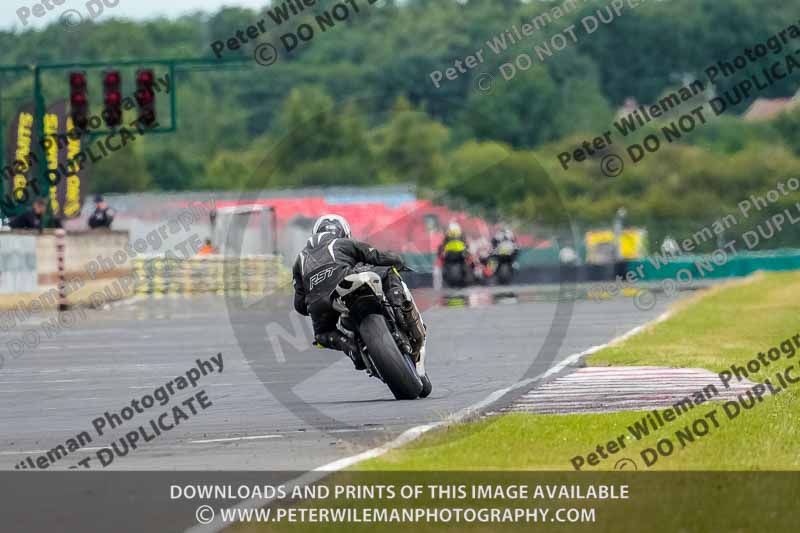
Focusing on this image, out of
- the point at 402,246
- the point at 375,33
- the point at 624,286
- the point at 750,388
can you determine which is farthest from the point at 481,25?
the point at 750,388

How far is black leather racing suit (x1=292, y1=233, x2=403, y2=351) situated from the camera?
553 inches

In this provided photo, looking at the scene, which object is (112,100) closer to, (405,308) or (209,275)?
(209,275)

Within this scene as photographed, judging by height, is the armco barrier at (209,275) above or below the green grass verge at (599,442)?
Result: above

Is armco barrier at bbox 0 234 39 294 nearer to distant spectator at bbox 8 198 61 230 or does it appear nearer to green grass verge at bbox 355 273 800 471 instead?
distant spectator at bbox 8 198 61 230

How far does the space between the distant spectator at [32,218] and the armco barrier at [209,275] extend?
3.80 metres

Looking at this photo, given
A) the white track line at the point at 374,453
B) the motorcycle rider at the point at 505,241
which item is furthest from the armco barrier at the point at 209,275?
the white track line at the point at 374,453

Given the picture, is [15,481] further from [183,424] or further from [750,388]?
[750,388]

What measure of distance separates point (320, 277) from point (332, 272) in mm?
134

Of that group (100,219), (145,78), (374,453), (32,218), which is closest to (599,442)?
(374,453)

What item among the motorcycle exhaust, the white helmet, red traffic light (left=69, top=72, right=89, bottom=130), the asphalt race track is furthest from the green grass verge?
red traffic light (left=69, top=72, right=89, bottom=130)

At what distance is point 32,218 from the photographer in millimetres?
40781

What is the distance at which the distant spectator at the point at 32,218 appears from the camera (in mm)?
39625

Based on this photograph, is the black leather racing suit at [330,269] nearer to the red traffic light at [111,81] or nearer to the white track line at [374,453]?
the white track line at [374,453]

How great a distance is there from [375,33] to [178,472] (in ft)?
372
